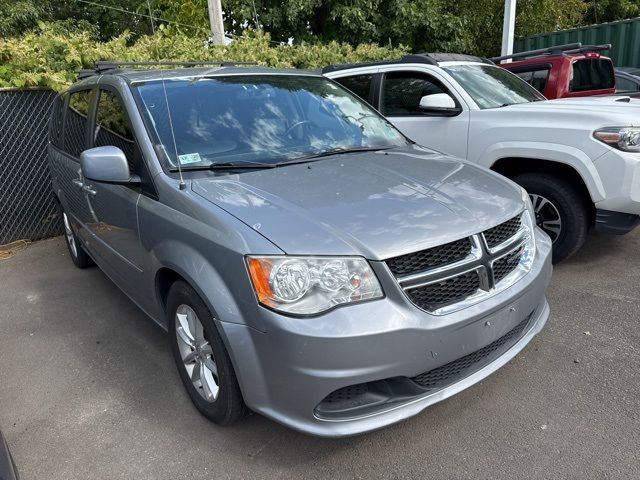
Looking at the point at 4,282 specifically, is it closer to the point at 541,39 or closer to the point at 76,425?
the point at 76,425

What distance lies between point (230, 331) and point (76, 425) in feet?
4.03

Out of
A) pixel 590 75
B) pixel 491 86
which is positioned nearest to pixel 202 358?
pixel 491 86

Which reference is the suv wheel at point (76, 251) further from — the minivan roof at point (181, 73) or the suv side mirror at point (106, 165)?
the suv side mirror at point (106, 165)

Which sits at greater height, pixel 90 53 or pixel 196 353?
pixel 90 53

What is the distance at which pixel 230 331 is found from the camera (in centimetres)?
217

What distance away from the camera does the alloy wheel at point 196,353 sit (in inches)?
98.8

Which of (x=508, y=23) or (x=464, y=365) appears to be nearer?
(x=464, y=365)

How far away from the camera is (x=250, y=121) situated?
3119 mm

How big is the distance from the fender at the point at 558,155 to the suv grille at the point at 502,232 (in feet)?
5.37

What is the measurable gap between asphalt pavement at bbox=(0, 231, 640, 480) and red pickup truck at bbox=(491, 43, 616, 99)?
12.1 feet

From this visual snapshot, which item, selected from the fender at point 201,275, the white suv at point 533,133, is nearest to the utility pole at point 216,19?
the white suv at point 533,133

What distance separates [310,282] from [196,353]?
89 centimetres

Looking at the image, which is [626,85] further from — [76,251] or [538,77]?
[76,251]

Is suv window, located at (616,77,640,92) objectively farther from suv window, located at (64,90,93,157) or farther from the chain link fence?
the chain link fence
